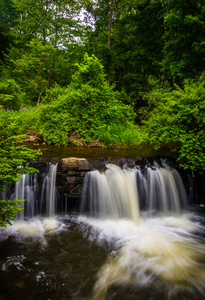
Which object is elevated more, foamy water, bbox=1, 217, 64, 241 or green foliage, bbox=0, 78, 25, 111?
green foliage, bbox=0, 78, 25, 111

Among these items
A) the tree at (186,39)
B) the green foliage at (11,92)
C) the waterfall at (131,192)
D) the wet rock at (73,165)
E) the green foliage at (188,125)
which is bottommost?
the waterfall at (131,192)

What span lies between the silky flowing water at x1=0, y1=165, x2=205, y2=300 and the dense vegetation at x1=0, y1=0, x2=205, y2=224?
1.63 metres

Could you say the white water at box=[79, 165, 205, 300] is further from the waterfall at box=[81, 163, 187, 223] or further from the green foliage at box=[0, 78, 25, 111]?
the green foliage at box=[0, 78, 25, 111]

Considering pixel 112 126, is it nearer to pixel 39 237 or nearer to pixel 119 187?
pixel 119 187

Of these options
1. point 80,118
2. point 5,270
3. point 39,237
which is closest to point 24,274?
point 5,270

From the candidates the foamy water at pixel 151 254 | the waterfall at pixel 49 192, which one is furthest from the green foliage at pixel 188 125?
the waterfall at pixel 49 192

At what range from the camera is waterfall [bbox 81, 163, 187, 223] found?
17.2 ft

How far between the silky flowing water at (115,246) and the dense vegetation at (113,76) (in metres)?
1.63

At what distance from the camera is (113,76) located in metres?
16.4

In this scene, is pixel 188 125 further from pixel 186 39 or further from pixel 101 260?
pixel 186 39

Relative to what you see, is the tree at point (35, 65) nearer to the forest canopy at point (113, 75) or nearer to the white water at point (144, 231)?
the forest canopy at point (113, 75)

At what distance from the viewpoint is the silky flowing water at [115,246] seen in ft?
8.90

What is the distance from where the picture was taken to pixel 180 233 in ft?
14.9

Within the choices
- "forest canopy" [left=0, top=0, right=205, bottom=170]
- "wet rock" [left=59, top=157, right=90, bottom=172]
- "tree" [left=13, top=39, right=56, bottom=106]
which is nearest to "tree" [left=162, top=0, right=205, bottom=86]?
"forest canopy" [left=0, top=0, right=205, bottom=170]
